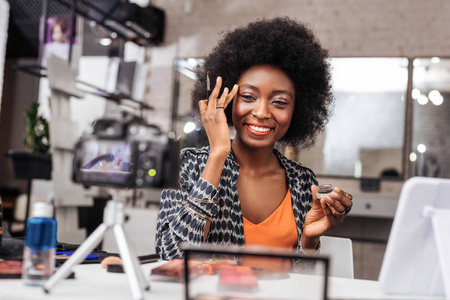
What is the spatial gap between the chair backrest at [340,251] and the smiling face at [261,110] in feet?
1.24

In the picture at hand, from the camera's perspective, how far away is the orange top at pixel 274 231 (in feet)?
4.99

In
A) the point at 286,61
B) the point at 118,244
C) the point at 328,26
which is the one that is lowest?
the point at 118,244

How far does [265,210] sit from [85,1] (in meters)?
2.88

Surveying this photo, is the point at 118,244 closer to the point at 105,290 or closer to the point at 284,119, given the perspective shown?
the point at 105,290

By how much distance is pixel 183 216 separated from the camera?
4.29 ft

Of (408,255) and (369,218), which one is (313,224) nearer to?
(408,255)

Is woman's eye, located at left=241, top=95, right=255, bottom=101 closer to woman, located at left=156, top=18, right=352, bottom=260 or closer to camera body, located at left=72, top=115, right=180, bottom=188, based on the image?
woman, located at left=156, top=18, right=352, bottom=260

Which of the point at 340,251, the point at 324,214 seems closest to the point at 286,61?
the point at 324,214

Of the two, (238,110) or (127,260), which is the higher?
(238,110)

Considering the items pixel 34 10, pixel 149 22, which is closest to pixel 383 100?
pixel 149 22

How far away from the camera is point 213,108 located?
1.47m

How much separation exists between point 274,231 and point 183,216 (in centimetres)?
36

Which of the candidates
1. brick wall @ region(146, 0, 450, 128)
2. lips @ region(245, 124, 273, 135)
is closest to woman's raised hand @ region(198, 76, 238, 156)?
lips @ region(245, 124, 273, 135)

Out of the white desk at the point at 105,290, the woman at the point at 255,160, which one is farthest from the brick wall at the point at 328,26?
the white desk at the point at 105,290
